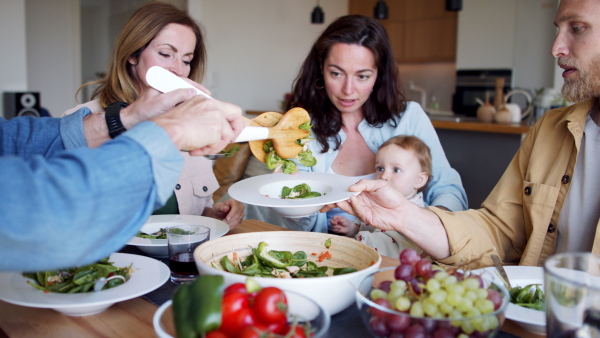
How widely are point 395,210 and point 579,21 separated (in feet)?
2.39

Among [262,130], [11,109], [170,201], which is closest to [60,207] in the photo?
[262,130]

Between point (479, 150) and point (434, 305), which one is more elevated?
point (434, 305)

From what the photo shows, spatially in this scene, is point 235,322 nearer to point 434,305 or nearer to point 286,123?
point 434,305

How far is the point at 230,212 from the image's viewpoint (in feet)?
6.33

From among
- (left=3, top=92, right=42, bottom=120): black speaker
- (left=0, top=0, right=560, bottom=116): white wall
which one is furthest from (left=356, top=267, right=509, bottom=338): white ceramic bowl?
(left=0, top=0, right=560, bottom=116): white wall

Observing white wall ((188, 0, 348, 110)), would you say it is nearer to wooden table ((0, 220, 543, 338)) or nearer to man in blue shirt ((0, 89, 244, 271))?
wooden table ((0, 220, 543, 338))

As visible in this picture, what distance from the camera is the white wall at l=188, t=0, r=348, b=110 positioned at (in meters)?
7.03

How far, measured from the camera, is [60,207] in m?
0.72

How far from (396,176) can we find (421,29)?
5.96 metres

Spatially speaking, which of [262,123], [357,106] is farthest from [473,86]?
[262,123]

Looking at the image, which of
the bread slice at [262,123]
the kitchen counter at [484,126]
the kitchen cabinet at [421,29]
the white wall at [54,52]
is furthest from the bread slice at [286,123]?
the white wall at [54,52]

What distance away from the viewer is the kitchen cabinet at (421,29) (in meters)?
7.40

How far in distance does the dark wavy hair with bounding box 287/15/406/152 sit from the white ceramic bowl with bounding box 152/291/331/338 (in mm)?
1699

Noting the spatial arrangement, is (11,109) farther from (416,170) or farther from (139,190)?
(139,190)
